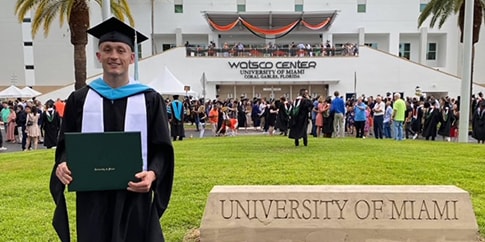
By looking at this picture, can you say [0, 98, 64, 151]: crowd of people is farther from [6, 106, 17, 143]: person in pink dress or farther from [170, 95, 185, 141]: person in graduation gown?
[170, 95, 185, 141]: person in graduation gown

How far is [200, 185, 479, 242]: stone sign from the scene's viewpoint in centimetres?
426

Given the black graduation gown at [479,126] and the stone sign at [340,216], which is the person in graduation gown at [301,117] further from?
the black graduation gown at [479,126]

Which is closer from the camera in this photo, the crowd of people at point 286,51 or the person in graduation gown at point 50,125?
the person in graduation gown at point 50,125

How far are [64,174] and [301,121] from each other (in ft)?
31.0

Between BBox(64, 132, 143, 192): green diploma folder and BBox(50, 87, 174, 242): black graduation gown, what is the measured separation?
17 cm

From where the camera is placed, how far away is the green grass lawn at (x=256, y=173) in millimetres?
5324

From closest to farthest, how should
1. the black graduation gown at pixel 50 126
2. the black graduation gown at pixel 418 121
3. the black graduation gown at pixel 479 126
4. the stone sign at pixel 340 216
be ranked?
1. the stone sign at pixel 340 216
2. the black graduation gown at pixel 50 126
3. the black graduation gown at pixel 479 126
4. the black graduation gown at pixel 418 121

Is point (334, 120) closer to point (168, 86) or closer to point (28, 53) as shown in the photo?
point (168, 86)

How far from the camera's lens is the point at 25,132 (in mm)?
15531

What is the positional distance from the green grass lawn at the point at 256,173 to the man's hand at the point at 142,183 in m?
2.27

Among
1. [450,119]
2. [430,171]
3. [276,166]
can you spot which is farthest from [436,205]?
[450,119]

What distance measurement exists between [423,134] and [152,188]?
1588 cm

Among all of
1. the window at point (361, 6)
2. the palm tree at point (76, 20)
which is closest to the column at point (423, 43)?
the window at point (361, 6)

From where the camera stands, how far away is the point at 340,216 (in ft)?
14.1
